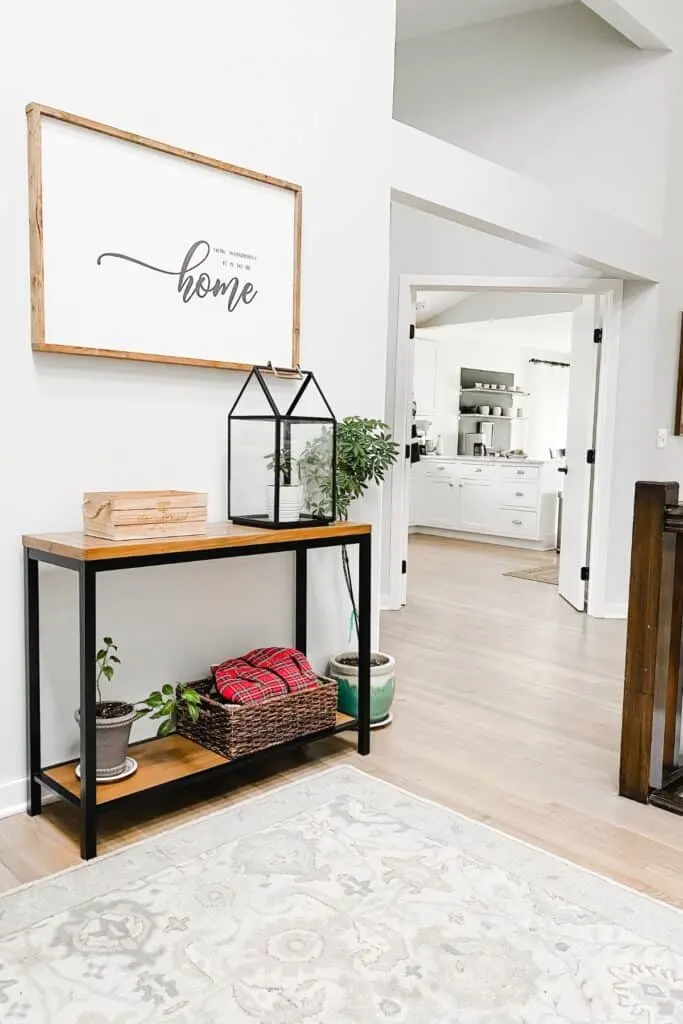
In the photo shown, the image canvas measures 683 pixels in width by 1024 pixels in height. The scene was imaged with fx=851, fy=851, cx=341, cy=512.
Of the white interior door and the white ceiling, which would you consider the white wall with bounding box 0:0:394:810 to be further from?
the white interior door

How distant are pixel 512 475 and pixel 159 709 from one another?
6118 mm

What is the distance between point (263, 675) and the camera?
8.43ft

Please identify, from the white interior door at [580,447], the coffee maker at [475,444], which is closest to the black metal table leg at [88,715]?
the white interior door at [580,447]

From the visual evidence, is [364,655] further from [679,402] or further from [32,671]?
[679,402]

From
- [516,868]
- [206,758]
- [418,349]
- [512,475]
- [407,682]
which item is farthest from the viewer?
[418,349]

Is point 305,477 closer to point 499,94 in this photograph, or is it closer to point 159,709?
point 159,709

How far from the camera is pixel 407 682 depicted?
3.58 m

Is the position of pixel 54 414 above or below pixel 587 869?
above

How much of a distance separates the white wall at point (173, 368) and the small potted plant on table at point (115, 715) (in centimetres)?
9

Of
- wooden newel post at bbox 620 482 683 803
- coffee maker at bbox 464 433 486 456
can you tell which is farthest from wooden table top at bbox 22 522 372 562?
coffee maker at bbox 464 433 486 456

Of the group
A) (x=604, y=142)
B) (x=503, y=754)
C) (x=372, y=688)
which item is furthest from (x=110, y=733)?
(x=604, y=142)

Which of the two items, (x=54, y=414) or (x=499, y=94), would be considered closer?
(x=54, y=414)

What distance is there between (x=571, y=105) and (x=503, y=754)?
3.73 m

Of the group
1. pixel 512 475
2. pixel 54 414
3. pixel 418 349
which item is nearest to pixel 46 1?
pixel 54 414
